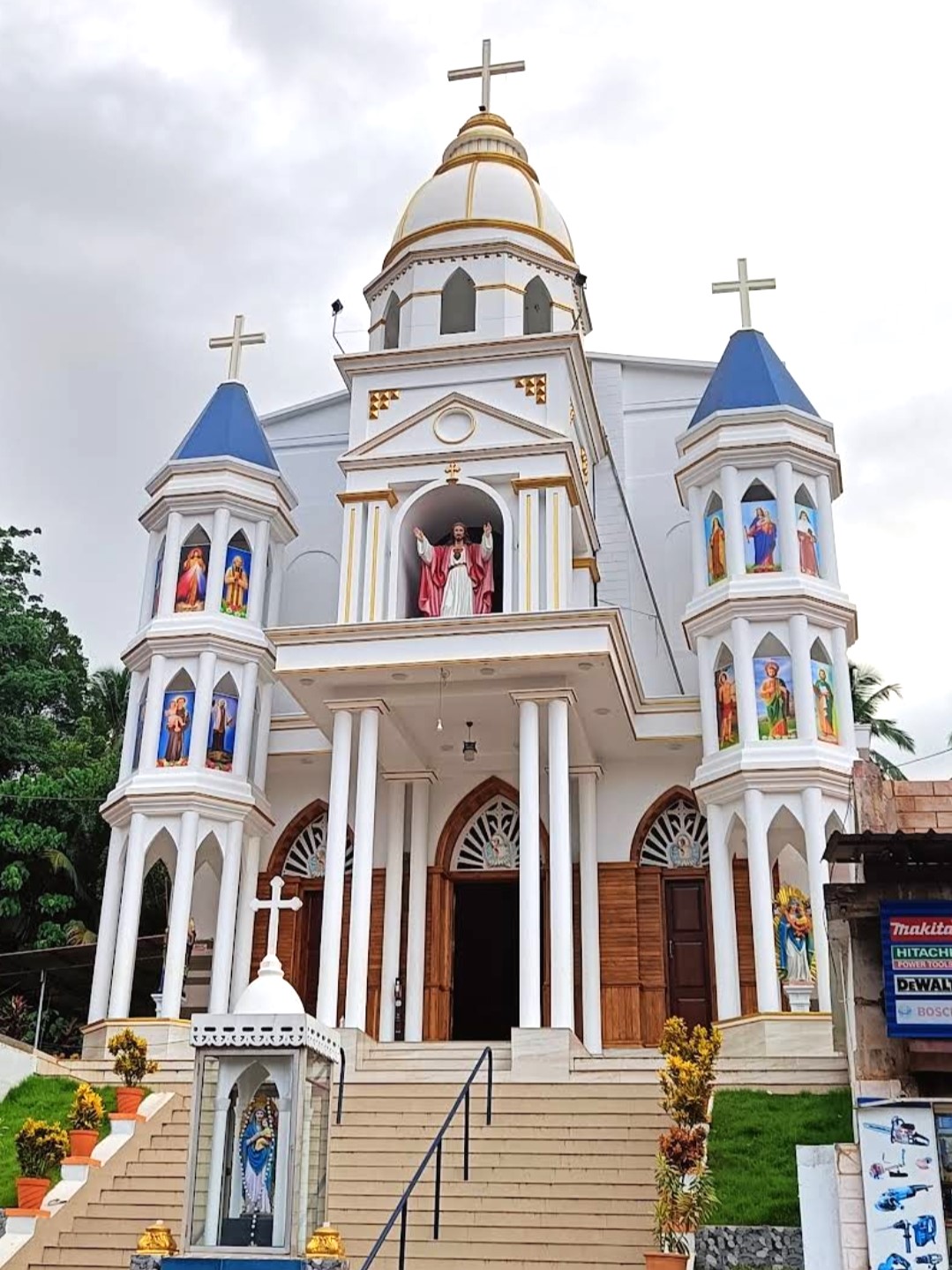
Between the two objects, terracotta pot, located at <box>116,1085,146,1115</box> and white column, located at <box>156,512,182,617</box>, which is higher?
white column, located at <box>156,512,182,617</box>

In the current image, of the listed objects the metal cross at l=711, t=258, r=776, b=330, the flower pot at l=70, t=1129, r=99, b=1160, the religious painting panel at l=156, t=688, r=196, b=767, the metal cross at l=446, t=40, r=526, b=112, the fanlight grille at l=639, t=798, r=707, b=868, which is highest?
the metal cross at l=446, t=40, r=526, b=112

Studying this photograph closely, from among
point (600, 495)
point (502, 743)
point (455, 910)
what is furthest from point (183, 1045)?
point (600, 495)

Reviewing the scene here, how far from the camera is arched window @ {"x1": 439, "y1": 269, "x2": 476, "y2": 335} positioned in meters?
23.1

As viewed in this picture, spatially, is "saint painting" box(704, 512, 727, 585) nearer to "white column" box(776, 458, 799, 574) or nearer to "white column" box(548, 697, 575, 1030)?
"white column" box(776, 458, 799, 574)

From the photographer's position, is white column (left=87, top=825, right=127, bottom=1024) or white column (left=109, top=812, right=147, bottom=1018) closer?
white column (left=109, top=812, right=147, bottom=1018)

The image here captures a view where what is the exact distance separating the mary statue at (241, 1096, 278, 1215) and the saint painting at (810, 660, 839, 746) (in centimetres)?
1043

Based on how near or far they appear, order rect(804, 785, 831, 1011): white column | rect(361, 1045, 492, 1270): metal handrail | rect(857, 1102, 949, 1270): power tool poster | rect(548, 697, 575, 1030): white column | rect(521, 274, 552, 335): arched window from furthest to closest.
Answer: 1. rect(521, 274, 552, 335): arched window
2. rect(804, 785, 831, 1011): white column
3. rect(548, 697, 575, 1030): white column
4. rect(361, 1045, 492, 1270): metal handrail
5. rect(857, 1102, 949, 1270): power tool poster

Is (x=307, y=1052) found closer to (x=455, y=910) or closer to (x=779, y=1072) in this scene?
(x=779, y=1072)

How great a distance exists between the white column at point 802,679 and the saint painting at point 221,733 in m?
7.87

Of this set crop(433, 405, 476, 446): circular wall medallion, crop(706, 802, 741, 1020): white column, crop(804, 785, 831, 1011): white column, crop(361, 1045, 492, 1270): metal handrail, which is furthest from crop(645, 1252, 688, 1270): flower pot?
crop(433, 405, 476, 446): circular wall medallion

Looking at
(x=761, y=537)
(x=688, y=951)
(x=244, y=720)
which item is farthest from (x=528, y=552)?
(x=688, y=951)

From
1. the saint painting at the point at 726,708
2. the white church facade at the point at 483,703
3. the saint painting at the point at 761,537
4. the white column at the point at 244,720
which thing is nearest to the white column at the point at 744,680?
the white church facade at the point at 483,703

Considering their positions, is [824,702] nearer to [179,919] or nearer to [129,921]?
[179,919]

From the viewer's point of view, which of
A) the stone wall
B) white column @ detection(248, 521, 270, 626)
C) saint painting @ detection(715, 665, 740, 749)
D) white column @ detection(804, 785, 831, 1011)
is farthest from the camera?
white column @ detection(248, 521, 270, 626)
